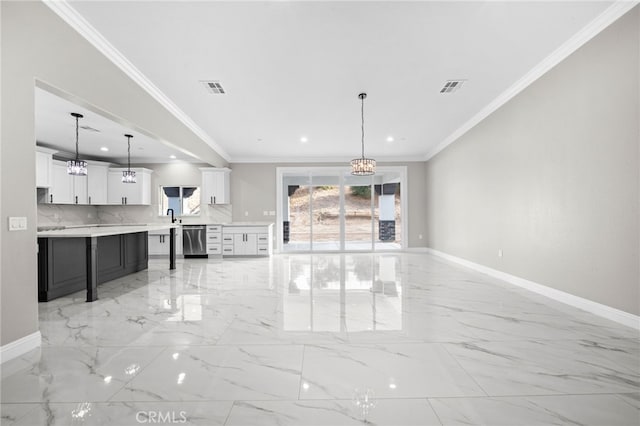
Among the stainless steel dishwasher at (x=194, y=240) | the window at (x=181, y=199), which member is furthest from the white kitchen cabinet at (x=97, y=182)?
the stainless steel dishwasher at (x=194, y=240)

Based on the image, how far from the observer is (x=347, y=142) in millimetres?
7215

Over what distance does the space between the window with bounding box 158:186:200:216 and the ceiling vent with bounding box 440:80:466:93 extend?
668 centimetres

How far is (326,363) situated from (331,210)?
6.83 m

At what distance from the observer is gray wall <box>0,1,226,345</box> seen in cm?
221

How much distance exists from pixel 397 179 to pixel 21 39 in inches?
318

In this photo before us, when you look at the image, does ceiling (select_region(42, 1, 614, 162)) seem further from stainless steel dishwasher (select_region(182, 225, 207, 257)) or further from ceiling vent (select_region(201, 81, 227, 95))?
stainless steel dishwasher (select_region(182, 225, 207, 257))

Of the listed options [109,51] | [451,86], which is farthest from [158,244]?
[451,86]

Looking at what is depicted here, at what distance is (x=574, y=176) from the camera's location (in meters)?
3.38

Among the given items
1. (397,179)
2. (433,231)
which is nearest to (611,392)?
(433,231)

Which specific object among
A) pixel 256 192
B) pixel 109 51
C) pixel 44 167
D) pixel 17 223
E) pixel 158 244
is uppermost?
pixel 109 51

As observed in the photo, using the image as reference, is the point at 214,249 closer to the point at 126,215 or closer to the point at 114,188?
the point at 126,215

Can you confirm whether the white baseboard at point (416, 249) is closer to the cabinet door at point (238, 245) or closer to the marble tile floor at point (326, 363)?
the cabinet door at point (238, 245)

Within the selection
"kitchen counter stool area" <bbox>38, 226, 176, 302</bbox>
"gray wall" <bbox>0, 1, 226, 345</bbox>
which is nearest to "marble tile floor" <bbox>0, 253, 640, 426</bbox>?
"kitchen counter stool area" <bbox>38, 226, 176, 302</bbox>

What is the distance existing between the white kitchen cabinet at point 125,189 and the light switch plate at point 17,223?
6204 millimetres
